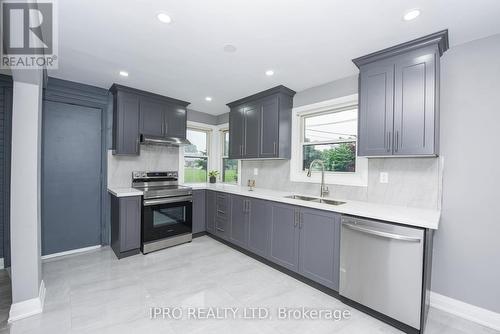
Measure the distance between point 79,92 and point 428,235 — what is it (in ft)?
15.1

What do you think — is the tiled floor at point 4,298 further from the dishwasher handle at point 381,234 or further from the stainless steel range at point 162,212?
the dishwasher handle at point 381,234

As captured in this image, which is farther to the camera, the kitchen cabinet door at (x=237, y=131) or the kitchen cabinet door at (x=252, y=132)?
the kitchen cabinet door at (x=237, y=131)

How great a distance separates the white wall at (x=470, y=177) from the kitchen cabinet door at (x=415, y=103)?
13.5 inches

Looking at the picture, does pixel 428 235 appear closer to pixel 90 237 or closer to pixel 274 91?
pixel 274 91

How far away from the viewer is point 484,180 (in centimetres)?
194

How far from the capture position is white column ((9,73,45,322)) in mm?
1847

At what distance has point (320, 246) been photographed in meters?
2.34

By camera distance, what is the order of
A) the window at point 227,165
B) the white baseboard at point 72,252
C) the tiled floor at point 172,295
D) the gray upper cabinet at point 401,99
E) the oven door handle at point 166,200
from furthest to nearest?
1. the window at point 227,165
2. the oven door handle at point 166,200
3. the white baseboard at point 72,252
4. the gray upper cabinet at point 401,99
5. the tiled floor at point 172,295

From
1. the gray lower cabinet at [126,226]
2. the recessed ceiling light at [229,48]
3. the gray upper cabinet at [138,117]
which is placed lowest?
the gray lower cabinet at [126,226]

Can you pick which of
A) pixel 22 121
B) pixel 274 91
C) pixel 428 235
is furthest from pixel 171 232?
pixel 428 235

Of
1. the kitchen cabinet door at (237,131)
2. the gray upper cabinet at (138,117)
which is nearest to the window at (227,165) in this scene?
the kitchen cabinet door at (237,131)

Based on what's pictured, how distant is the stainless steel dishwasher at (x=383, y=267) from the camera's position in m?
1.71

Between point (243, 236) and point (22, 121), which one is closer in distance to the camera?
point (22, 121)

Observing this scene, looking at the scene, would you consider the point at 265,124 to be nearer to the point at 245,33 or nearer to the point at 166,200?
the point at 245,33
